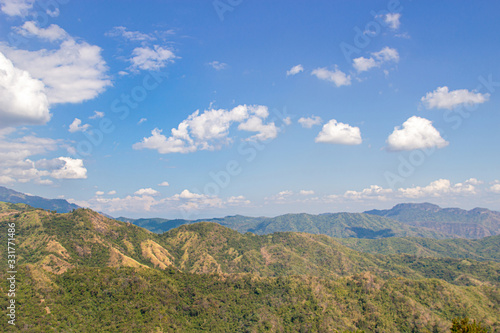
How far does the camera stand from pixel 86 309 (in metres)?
165

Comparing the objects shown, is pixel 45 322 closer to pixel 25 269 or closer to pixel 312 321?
pixel 25 269

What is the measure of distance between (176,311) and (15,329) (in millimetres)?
84973

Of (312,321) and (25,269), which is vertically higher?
(25,269)

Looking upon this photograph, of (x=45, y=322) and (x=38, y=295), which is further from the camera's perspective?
(x=38, y=295)

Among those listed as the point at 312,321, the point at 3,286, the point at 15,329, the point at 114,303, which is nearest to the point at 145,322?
the point at 114,303

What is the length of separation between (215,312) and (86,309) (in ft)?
259

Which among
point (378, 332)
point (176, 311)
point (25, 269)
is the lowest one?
point (378, 332)

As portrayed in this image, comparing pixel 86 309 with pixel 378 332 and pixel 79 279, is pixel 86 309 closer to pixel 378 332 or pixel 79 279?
pixel 79 279

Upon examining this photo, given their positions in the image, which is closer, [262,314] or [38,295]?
[38,295]

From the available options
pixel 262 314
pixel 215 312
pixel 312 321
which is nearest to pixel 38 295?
pixel 215 312

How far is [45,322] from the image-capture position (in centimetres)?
14288

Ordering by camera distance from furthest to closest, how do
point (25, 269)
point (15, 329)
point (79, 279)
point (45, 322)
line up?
point (79, 279) < point (25, 269) < point (45, 322) < point (15, 329)

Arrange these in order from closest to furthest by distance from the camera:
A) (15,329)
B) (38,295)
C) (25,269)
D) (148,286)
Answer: (15,329)
(38,295)
(25,269)
(148,286)

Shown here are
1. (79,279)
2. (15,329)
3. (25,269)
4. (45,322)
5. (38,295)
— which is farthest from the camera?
(79,279)
